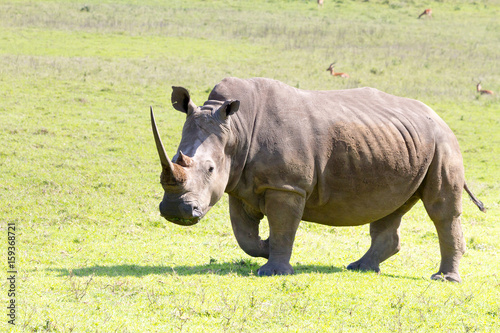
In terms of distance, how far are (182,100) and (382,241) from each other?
3014 millimetres

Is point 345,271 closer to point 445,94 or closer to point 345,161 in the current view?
point 345,161

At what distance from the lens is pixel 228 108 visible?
744 centimetres

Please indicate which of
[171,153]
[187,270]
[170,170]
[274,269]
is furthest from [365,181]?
[171,153]

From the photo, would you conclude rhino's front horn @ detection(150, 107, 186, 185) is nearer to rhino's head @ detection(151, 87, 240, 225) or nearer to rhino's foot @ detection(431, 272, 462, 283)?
rhino's head @ detection(151, 87, 240, 225)

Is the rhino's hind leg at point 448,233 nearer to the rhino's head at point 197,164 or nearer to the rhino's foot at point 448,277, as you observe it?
the rhino's foot at point 448,277

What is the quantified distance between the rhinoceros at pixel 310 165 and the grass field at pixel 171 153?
588 millimetres

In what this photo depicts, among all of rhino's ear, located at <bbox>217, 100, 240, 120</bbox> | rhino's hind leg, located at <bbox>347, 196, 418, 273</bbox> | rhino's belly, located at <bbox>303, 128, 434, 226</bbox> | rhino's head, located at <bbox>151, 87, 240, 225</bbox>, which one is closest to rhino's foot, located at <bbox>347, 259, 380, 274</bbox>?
rhino's hind leg, located at <bbox>347, 196, 418, 273</bbox>

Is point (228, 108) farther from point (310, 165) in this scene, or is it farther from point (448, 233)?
point (448, 233)

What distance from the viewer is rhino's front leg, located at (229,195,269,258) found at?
8242 mm

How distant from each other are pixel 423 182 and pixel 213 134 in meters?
2.69

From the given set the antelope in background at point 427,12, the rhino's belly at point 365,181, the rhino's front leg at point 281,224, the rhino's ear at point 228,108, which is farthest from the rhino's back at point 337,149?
the antelope in background at point 427,12

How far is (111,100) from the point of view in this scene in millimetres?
19078

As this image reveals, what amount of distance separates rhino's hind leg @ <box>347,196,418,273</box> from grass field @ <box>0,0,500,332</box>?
31cm

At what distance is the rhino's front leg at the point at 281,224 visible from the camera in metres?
7.67
